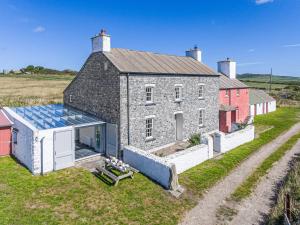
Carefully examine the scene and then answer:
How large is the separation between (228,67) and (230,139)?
56.0 ft

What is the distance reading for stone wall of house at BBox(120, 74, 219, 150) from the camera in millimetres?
20188

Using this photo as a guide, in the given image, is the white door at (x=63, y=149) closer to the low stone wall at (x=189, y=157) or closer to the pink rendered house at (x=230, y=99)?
the low stone wall at (x=189, y=157)

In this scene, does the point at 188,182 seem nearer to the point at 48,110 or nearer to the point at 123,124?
the point at 123,124

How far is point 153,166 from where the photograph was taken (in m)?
16.8

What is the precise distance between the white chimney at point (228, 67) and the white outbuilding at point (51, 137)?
24214mm

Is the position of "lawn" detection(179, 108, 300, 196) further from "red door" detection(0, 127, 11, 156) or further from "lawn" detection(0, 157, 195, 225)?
"red door" detection(0, 127, 11, 156)

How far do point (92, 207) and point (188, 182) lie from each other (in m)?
6.58

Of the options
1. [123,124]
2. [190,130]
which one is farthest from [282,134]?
[123,124]

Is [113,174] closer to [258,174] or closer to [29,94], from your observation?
[258,174]

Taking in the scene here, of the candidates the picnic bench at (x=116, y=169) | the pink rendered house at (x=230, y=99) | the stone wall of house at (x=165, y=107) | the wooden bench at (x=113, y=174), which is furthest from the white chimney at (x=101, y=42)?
the pink rendered house at (x=230, y=99)

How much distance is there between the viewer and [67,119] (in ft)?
65.1

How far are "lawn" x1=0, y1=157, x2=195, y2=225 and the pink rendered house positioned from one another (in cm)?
1758

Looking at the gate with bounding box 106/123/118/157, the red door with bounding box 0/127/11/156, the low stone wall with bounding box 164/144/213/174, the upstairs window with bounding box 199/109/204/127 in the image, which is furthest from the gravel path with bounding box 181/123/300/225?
the red door with bounding box 0/127/11/156

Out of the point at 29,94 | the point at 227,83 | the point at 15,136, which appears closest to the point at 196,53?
the point at 227,83
